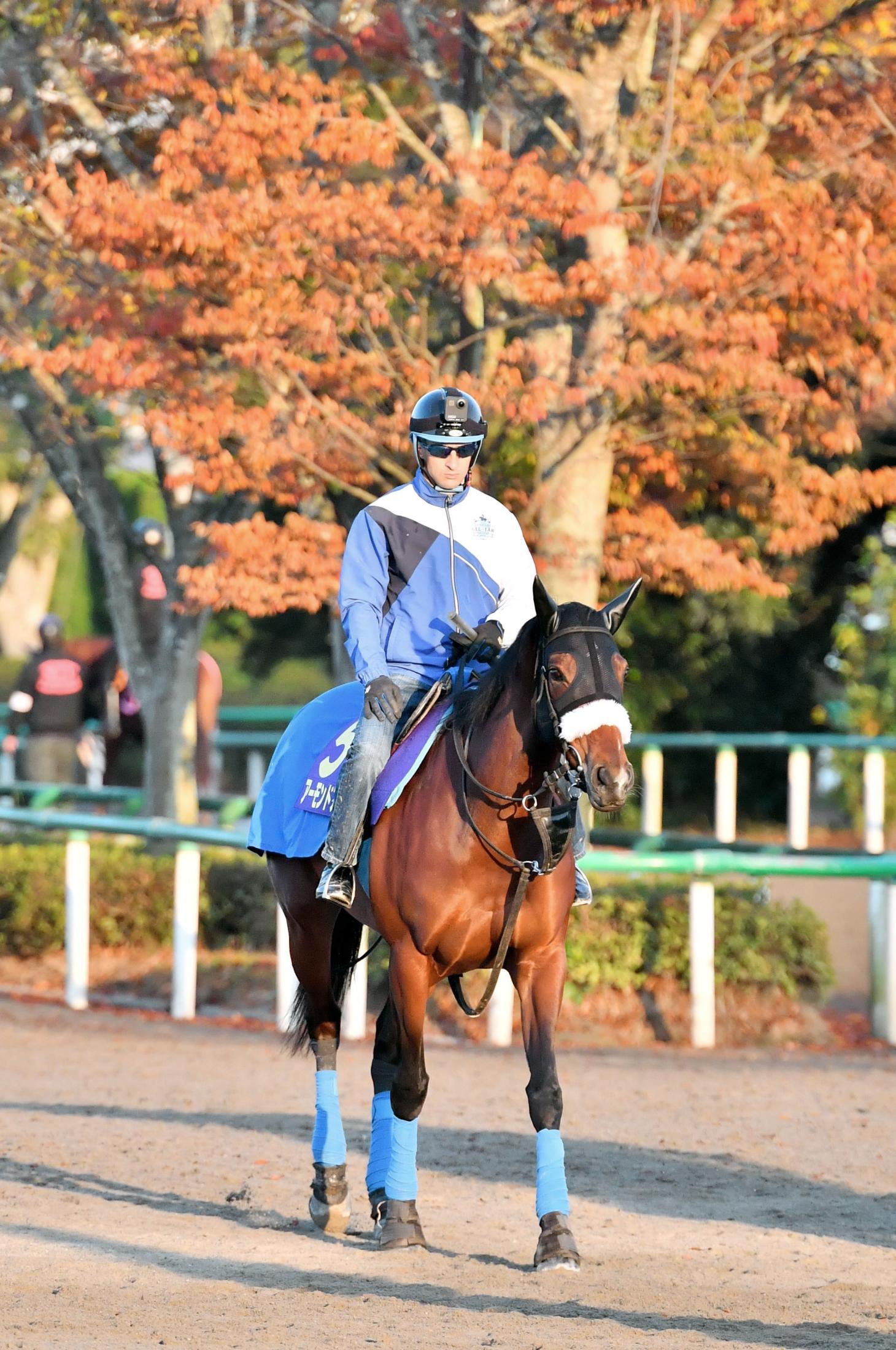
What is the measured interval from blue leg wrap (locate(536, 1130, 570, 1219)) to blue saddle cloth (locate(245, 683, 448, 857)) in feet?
3.56

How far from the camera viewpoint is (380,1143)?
6.02 m

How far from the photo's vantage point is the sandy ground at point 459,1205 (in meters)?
4.76

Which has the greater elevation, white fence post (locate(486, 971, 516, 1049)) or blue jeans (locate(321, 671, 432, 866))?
blue jeans (locate(321, 671, 432, 866))

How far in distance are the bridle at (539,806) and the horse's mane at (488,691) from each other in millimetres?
53

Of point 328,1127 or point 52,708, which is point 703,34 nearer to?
point 328,1127

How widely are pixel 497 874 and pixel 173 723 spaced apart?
9018 millimetres

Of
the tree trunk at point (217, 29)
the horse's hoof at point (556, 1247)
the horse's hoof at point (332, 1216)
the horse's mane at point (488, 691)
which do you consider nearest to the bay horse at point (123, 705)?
the tree trunk at point (217, 29)

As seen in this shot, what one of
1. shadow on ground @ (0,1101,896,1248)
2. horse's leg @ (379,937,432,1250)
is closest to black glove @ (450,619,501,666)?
horse's leg @ (379,937,432,1250)

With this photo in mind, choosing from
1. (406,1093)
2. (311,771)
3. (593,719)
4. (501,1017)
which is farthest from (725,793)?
(593,719)

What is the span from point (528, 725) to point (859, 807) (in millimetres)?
13154

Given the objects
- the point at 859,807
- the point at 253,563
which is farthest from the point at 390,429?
the point at 859,807

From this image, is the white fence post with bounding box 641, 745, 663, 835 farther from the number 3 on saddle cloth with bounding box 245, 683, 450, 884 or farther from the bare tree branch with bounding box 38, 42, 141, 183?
the number 3 on saddle cloth with bounding box 245, 683, 450, 884

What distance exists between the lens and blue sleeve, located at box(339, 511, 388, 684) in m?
5.82

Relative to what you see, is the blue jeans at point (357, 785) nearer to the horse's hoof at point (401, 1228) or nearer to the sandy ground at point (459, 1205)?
the horse's hoof at point (401, 1228)
